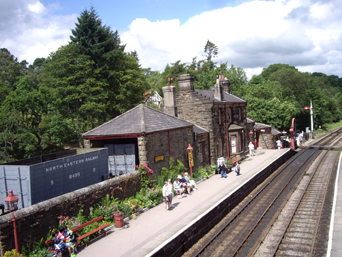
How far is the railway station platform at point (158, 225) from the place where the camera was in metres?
9.59

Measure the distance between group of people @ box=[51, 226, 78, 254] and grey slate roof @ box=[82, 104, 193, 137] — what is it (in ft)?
22.3

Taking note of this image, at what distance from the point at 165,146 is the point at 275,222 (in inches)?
283

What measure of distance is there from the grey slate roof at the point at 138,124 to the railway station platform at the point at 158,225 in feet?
13.7

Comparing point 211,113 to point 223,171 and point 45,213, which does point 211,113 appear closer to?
point 223,171

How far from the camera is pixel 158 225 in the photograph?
11773 millimetres

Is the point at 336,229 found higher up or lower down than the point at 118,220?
lower down

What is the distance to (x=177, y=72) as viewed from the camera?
62.6 meters

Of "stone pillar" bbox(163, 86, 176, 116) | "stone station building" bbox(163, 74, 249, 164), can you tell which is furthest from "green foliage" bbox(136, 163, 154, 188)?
"stone station building" bbox(163, 74, 249, 164)

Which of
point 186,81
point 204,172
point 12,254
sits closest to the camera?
point 12,254

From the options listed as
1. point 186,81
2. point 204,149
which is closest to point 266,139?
point 204,149

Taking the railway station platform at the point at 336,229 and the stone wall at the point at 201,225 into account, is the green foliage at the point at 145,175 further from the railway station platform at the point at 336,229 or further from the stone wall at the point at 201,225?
the railway station platform at the point at 336,229

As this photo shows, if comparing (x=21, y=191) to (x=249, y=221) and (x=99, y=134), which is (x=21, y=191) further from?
(x=249, y=221)

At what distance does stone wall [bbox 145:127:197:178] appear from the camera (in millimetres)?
15617

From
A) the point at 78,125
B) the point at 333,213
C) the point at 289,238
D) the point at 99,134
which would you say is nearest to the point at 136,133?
the point at 99,134
